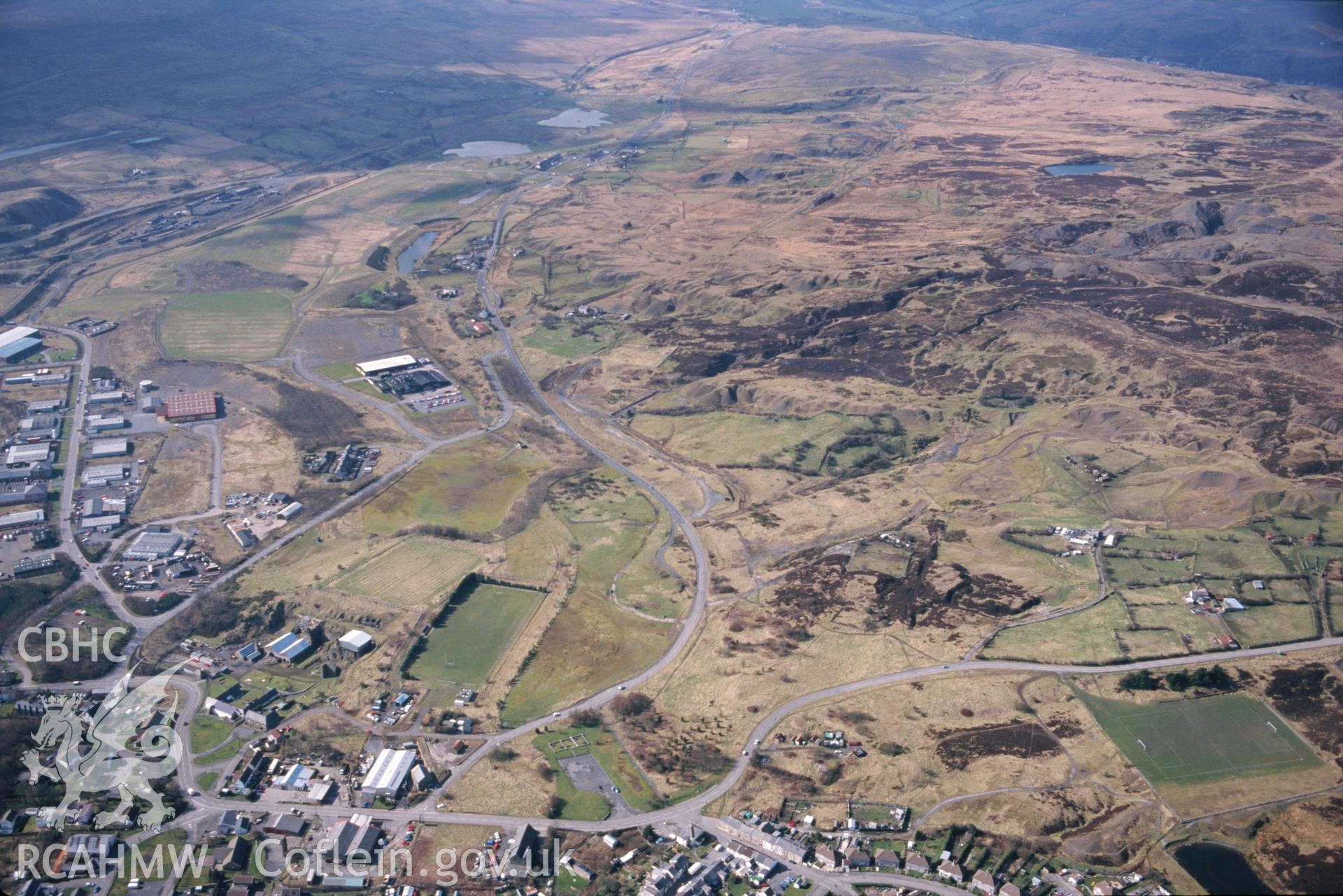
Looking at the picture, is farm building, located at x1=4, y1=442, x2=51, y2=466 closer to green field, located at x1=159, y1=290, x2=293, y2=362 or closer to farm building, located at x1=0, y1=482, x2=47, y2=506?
farm building, located at x1=0, y1=482, x2=47, y2=506

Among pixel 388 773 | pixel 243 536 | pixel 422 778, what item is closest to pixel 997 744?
pixel 422 778

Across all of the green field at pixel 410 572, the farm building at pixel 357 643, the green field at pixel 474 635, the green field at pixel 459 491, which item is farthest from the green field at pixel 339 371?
the farm building at pixel 357 643

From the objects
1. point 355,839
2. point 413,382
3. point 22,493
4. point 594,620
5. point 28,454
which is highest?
point 413,382

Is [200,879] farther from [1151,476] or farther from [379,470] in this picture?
[1151,476]

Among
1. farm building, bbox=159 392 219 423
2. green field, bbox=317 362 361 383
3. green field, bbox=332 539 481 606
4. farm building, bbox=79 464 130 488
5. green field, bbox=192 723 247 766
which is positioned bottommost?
green field, bbox=192 723 247 766

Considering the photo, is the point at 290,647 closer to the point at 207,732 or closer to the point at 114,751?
the point at 207,732

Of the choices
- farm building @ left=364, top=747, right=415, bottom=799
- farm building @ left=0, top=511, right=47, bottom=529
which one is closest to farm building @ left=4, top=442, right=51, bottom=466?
farm building @ left=0, top=511, right=47, bottom=529

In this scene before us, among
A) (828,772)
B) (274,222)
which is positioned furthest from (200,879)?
(274,222)
